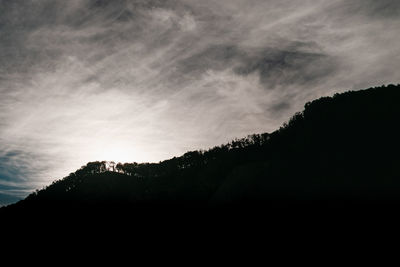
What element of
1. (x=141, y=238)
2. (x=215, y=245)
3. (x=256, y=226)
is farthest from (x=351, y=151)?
(x=141, y=238)

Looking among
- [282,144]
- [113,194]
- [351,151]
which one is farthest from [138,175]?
[351,151]

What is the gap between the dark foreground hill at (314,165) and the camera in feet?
129

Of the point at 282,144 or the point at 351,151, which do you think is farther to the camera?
the point at 282,144

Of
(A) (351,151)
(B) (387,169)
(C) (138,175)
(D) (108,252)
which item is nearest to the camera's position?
(B) (387,169)

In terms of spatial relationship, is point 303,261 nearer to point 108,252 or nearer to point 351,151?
point 351,151

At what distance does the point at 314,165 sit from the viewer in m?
46.3

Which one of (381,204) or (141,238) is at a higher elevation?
(381,204)

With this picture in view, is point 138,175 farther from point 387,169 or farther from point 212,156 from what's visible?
point 387,169

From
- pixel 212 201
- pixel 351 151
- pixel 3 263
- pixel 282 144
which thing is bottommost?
pixel 3 263

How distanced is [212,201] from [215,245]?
43.6 feet

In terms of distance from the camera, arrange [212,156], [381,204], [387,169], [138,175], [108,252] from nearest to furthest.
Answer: [381,204], [387,169], [108,252], [212,156], [138,175]

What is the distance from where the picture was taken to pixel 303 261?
1125 inches

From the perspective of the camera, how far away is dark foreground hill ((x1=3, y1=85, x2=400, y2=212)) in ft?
129

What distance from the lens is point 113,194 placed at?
282ft
